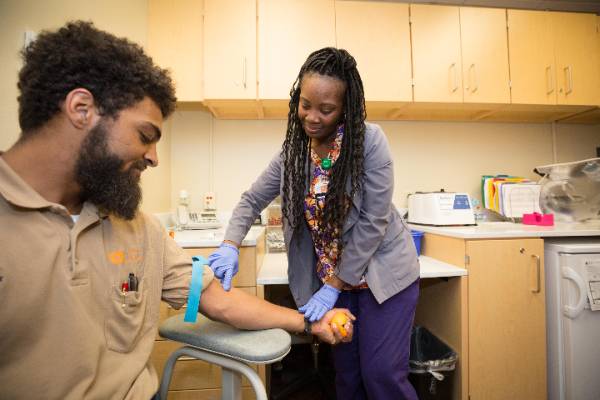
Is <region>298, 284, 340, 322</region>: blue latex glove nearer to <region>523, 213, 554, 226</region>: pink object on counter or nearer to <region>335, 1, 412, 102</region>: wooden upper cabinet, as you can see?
<region>335, 1, 412, 102</region>: wooden upper cabinet

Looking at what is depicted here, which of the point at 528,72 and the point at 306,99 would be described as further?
the point at 528,72

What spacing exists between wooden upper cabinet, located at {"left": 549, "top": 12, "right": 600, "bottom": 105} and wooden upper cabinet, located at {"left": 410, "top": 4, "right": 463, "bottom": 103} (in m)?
0.70

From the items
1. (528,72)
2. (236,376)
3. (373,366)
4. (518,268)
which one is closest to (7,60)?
(236,376)

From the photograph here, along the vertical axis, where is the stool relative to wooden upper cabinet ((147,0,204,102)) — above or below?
below

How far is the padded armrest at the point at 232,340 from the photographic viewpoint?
1.93 feet

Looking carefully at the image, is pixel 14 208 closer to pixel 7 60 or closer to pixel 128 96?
pixel 128 96

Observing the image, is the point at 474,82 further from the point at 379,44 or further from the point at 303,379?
the point at 303,379

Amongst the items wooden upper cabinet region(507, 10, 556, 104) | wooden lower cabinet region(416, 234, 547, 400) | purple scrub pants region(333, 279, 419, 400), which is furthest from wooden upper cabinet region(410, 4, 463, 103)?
purple scrub pants region(333, 279, 419, 400)

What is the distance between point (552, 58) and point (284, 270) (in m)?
2.18

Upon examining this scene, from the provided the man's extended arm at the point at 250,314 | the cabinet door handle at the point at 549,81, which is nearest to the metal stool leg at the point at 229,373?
the man's extended arm at the point at 250,314

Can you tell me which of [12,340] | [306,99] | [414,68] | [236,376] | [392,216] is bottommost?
[236,376]

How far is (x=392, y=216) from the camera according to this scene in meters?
1.00

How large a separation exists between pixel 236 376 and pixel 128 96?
0.68 meters

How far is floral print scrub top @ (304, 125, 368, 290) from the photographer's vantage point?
94 centimetres
